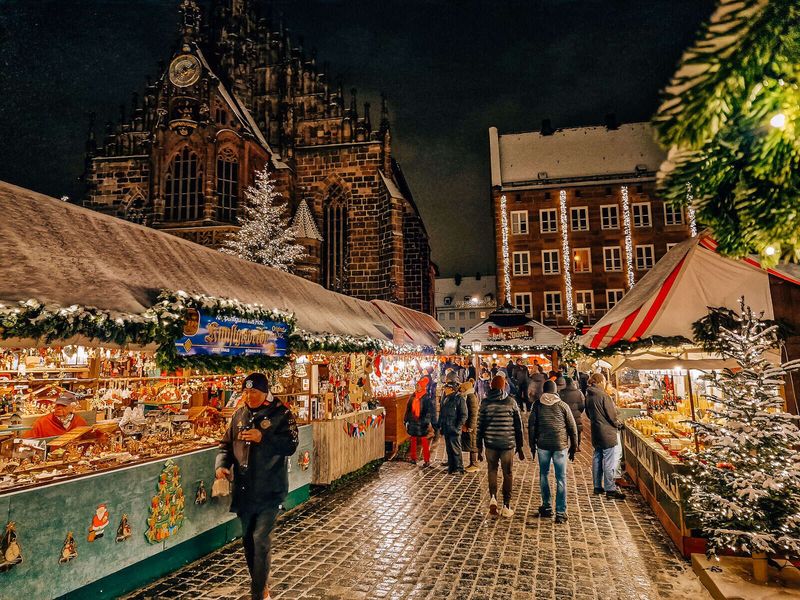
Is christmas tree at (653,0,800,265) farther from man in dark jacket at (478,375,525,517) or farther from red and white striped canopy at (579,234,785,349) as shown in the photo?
man in dark jacket at (478,375,525,517)

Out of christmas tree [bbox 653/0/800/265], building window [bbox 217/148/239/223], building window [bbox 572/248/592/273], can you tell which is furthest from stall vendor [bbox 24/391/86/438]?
building window [bbox 572/248/592/273]

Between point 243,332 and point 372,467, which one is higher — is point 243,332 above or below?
A: above

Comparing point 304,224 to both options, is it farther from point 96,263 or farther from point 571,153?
point 571,153

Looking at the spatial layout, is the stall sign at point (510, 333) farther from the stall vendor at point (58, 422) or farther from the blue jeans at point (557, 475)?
the stall vendor at point (58, 422)

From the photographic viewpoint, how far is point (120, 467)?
15.7 ft

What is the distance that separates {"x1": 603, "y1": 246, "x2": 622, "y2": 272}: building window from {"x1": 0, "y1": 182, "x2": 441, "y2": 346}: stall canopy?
28.9m

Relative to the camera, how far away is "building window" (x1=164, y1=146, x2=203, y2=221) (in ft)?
76.1

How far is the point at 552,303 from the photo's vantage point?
32781 millimetres

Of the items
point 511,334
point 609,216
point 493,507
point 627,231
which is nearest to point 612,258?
point 627,231

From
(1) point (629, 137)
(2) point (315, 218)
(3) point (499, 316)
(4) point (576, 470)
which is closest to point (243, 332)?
(4) point (576, 470)

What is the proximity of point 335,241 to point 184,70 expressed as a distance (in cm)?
1089

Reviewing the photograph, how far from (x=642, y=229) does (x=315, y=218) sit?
22246 millimetres

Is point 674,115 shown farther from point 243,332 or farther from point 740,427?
point 243,332

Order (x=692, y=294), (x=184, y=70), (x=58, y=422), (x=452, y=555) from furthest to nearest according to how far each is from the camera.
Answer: (x=184, y=70) < (x=692, y=294) < (x=58, y=422) < (x=452, y=555)
